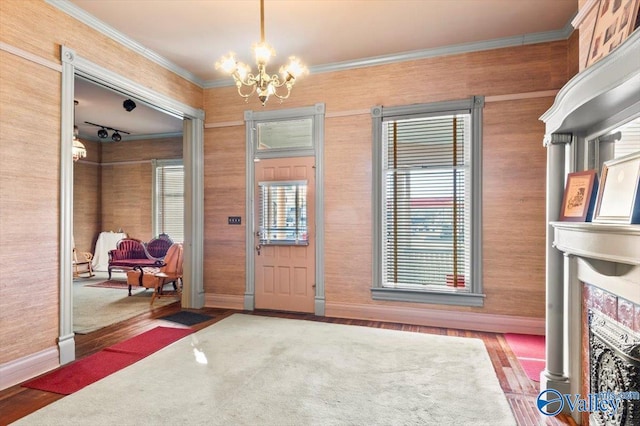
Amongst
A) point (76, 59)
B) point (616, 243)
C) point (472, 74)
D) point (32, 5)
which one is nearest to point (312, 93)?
point (472, 74)

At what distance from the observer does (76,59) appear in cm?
339

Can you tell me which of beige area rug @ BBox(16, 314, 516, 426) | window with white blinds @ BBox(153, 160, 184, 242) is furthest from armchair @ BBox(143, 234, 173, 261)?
beige area rug @ BBox(16, 314, 516, 426)

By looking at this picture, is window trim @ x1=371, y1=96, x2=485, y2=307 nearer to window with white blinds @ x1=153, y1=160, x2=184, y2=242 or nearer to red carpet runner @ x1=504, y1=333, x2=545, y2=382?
red carpet runner @ x1=504, y1=333, x2=545, y2=382

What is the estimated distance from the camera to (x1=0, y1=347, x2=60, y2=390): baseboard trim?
279 centimetres

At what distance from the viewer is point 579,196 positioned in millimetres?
2125

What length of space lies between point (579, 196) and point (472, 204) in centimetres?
206

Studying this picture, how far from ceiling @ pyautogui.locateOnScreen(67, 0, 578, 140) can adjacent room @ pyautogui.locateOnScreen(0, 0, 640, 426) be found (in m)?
0.03

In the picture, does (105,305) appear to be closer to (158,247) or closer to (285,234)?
(158,247)

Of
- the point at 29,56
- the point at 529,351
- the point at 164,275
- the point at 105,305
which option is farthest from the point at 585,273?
the point at 105,305

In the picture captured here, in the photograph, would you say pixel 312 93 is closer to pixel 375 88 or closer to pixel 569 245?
pixel 375 88

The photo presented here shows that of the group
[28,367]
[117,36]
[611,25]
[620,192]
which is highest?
[117,36]

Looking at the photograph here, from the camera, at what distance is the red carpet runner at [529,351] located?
120 inches

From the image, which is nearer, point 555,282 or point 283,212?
point 555,282

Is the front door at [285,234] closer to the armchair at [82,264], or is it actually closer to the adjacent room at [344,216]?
the adjacent room at [344,216]
